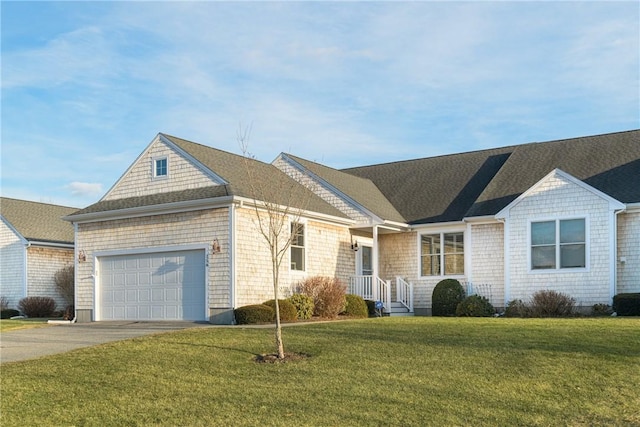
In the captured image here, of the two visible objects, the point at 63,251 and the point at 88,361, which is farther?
the point at 63,251

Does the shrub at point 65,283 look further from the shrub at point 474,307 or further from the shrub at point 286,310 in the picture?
the shrub at point 474,307

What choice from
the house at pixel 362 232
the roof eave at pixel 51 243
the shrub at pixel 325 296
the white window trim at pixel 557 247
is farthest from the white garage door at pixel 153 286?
the roof eave at pixel 51 243

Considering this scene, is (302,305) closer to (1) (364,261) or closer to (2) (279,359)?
(1) (364,261)

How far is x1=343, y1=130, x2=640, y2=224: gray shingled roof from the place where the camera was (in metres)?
22.9

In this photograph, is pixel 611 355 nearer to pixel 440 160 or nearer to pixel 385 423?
pixel 385 423

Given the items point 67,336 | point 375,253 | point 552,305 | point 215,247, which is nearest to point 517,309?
point 552,305

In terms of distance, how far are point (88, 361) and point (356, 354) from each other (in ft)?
16.4

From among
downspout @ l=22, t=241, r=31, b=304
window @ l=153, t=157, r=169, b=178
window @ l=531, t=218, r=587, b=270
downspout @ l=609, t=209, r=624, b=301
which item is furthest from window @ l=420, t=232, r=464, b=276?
downspout @ l=22, t=241, r=31, b=304

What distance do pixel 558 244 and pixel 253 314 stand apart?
964cm

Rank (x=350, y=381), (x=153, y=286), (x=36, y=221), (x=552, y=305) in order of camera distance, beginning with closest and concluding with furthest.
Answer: (x=350, y=381)
(x=552, y=305)
(x=153, y=286)
(x=36, y=221)

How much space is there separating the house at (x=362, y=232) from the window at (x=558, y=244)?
Result: 0.10 feet

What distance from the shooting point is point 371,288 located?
24.3m

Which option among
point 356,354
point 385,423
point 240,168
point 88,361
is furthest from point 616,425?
point 240,168

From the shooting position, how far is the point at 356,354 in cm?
1301
